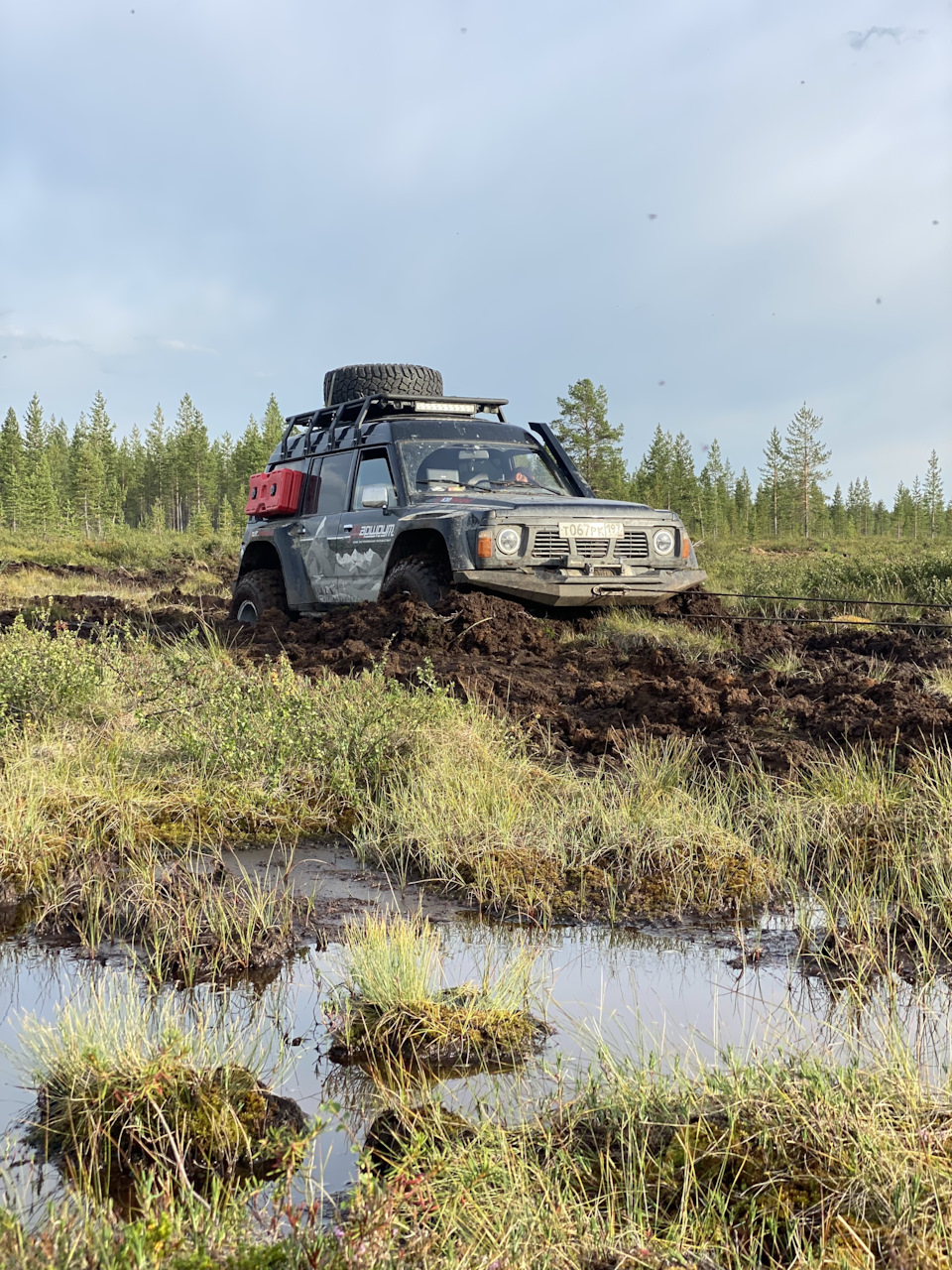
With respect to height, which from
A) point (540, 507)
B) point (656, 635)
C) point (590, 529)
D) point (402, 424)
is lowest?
point (656, 635)

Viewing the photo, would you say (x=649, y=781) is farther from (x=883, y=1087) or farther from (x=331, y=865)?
(x=883, y=1087)

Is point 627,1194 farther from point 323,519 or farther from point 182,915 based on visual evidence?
point 323,519

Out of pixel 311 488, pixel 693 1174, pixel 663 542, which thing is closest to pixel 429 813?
pixel 693 1174

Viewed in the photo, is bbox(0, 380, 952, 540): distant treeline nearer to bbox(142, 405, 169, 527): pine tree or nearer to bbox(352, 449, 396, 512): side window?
bbox(142, 405, 169, 527): pine tree

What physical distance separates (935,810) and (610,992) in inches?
83.3

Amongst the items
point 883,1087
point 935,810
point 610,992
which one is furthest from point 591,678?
point 883,1087

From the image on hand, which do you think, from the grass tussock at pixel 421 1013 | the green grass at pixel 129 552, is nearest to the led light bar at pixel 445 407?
the grass tussock at pixel 421 1013

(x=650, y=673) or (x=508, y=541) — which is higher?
(x=508, y=541)

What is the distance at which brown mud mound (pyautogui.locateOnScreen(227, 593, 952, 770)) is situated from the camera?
685 cm

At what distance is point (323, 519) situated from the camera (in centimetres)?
1153

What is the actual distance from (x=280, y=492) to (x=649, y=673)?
522cm

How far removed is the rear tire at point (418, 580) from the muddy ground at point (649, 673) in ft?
0.56

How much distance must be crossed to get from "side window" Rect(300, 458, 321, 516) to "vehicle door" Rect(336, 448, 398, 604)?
0.90 meters

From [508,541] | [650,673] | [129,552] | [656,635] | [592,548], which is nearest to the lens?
[650,673]
